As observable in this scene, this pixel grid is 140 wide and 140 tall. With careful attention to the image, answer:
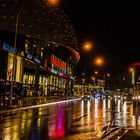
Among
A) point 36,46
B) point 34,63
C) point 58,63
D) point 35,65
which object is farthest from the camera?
point 58,63

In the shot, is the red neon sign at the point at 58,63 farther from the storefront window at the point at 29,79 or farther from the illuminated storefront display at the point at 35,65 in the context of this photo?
the storefront window at the point at 29,79

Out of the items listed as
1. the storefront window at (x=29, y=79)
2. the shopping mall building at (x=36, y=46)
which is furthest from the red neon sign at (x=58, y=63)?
the storefront window at (x=29, y=79)

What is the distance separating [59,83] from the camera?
363ft

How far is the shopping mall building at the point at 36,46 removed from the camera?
62.2m

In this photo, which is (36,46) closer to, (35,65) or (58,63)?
(35,65)

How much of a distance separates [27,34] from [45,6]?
52.2 ft

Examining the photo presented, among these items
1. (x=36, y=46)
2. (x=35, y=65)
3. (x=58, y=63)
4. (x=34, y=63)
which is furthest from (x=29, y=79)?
(x=58, y=63)

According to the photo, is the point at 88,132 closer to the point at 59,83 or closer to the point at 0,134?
the point at 0,134

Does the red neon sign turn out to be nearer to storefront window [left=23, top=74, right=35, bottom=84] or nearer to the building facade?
the building facade

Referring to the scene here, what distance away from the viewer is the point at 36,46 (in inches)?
3255

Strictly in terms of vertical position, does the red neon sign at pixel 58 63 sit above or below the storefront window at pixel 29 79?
above

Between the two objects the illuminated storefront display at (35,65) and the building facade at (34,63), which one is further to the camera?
the illuminated storefront display at (35,65)

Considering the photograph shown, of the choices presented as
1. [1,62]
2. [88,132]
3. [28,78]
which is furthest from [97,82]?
[88,132]

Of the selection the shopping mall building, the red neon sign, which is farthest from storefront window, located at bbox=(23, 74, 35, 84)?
the red neon sign
